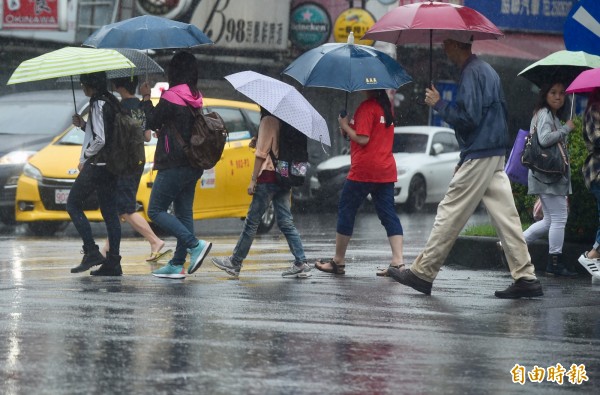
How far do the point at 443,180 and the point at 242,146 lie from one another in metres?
8.42

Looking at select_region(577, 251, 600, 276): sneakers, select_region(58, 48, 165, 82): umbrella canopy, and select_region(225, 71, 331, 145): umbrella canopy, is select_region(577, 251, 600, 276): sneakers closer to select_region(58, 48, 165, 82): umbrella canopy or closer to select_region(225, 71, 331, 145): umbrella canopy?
select_region(225, 71, 331, 145): umbrella canopy

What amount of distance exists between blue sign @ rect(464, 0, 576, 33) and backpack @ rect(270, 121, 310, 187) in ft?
68.6

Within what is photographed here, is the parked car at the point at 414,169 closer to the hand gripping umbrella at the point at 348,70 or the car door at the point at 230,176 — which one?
the car door at the point at 230,176

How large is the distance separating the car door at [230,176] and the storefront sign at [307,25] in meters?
12.6

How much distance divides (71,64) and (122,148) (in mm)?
753

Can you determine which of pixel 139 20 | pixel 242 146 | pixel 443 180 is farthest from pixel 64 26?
pixel 139 20

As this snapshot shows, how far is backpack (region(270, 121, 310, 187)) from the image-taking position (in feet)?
37.3

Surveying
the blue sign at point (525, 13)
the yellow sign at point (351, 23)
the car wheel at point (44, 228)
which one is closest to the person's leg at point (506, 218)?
the car wheel at point (44, 228)

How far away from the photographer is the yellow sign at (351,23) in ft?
97.4

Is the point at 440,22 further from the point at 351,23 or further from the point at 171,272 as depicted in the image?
the point at 351,23

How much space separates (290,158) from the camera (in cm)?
1139

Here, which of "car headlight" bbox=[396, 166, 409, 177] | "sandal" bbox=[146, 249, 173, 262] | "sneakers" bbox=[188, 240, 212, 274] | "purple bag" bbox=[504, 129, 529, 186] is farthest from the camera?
"car headlight" bbox=[396, 166, 409, 177]

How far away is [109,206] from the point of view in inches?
449

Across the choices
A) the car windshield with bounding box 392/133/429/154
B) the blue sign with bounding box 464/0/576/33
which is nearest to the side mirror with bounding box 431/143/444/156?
the car windshield with bounding box 392/133/429/154
